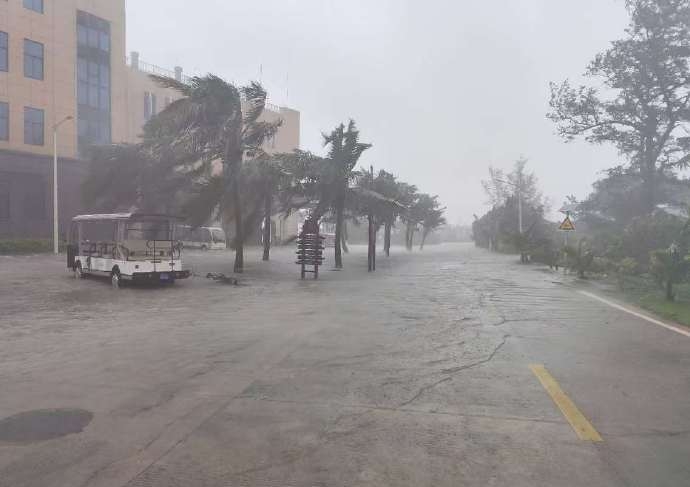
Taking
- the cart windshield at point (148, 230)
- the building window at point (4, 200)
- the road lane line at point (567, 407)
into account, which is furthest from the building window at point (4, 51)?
the road lane line at point (567, 407)

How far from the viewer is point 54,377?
20.7 feet

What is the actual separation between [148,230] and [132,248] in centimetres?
82

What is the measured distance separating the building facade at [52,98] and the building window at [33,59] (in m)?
0.06

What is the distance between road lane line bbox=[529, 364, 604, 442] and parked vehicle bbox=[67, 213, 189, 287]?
42.1 ft

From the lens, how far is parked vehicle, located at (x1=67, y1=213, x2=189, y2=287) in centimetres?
1670

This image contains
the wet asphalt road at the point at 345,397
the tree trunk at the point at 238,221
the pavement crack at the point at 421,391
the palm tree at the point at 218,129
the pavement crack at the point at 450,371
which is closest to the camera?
the wet asphalt road at the point at 345,397

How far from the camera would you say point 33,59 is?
37.7 m

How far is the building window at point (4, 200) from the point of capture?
35812 millimetres

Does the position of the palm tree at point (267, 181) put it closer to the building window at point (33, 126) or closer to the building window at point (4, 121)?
Answer: the building window at point (33, 126)

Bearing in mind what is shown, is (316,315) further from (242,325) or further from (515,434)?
(515,434)

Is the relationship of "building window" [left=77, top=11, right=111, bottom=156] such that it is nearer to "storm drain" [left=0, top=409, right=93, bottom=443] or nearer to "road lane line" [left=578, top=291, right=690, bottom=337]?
"road lane line" [left=578, top=291, right=690, bottom=337]

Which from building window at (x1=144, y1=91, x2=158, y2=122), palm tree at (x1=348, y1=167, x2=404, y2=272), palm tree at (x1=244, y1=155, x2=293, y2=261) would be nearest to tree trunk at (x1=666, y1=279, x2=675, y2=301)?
palm tree at (x1=348, y1=167, x2=404, y2=272)

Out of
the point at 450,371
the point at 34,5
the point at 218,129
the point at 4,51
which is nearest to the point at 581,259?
the point at 218,129

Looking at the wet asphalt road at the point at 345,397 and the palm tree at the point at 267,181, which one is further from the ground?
the palm tree at the point at 267,181
